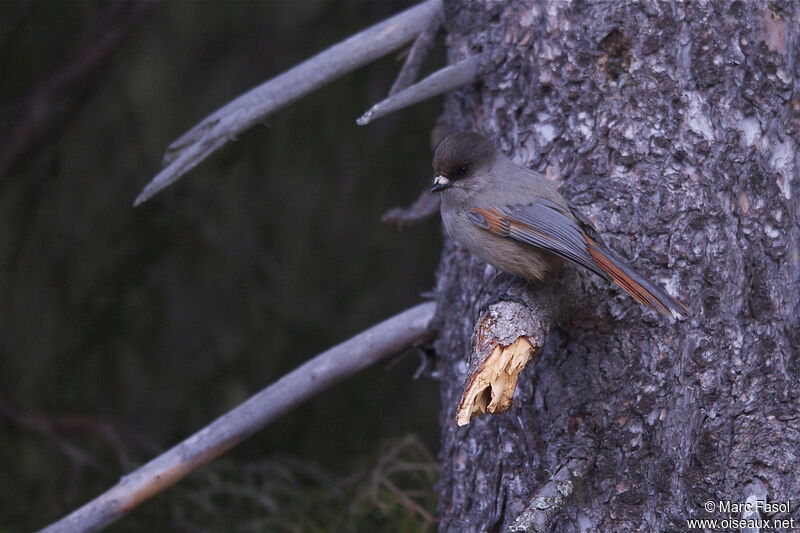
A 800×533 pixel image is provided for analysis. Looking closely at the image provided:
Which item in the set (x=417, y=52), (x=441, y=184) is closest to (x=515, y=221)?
(x=441, y=184)

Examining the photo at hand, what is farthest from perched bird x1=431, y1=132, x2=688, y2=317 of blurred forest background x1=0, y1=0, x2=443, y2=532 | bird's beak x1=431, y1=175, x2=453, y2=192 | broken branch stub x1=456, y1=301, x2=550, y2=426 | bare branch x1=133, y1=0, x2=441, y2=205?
blurred forest background x1=0, y1=0, x2=443, y2=532

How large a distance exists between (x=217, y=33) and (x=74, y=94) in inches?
30.6

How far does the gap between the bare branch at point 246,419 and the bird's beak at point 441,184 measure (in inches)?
17.4

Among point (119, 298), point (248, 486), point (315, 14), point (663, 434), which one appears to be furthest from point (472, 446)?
point (315, 14)

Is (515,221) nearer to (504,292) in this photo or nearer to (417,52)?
(504,292)

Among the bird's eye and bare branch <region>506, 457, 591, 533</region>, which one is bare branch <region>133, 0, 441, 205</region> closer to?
the bird's eye

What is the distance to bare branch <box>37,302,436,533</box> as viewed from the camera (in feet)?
10.1

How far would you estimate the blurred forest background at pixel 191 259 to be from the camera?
4441mm

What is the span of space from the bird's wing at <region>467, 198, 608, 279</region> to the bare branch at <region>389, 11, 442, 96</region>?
0.61 m

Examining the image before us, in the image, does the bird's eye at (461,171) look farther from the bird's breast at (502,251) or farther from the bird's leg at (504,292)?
the bird's leg at (504,292)

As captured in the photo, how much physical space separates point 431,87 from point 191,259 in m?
2.10

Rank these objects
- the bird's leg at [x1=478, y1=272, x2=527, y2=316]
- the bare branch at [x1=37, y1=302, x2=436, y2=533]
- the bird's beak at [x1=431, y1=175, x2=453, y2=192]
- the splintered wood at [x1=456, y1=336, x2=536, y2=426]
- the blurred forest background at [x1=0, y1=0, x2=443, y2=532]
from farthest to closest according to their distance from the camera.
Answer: the blurred forest background at [x1=0, y1=0, x2=443, y2=532] < the bird's beak at [x1=431, y1=175, x2=453, y2=192] < the bare branch at [x1=37, y1=302, x2=436, y2=533] < the bird's leg at [x1=478, y1=272, x2=527, y2=316] < the splintered wood at [x1=456, y1=336, x2=536, y2=426]

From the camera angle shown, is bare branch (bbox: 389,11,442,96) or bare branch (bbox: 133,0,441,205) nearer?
bare branch (bbox: 133,0,441,205)

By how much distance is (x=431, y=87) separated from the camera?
9.99ft
